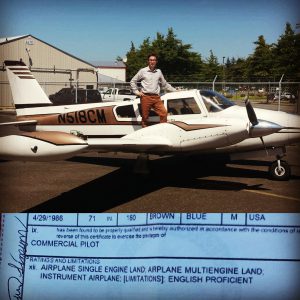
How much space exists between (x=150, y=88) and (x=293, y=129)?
2.28 meters

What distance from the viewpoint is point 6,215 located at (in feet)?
12.3

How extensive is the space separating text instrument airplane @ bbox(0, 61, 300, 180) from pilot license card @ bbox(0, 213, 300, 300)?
2.66 feet

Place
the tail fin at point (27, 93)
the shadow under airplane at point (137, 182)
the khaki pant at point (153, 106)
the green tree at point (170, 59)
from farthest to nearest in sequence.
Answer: the tail fin at point (27, 93)
the khaki pant at point (153, 106)
the green tree at point (170, 59)
the shadow under airplane at point (137, 182)

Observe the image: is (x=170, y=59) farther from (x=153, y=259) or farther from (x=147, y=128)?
(x=153, y=259)

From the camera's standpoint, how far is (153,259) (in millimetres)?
3496

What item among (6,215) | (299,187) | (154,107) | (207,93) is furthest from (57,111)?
(299,187)

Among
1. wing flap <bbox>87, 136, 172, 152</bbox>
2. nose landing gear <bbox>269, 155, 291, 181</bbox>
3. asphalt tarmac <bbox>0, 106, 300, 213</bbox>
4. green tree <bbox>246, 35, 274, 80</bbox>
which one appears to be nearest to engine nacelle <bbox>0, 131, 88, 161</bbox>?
asphalt tarmac <bbox>0, 106, 300, 213</bbox>

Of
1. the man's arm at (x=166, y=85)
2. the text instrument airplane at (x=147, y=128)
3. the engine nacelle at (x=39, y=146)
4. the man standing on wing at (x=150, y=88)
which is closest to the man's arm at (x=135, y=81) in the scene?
the man standing on wing at (x=150, y=88)

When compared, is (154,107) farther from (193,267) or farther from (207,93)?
(193,267)

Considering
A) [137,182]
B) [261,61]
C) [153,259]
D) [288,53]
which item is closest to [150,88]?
[137,182]

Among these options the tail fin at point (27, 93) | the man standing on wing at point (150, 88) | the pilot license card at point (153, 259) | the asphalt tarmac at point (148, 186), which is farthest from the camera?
the tail fin at point (27, 93)

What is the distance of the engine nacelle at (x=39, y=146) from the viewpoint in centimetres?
377

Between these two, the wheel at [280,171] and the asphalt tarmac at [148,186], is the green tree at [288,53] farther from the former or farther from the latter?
the wheel at [280,171]

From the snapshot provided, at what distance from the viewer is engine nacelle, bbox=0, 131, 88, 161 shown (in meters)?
3.77
